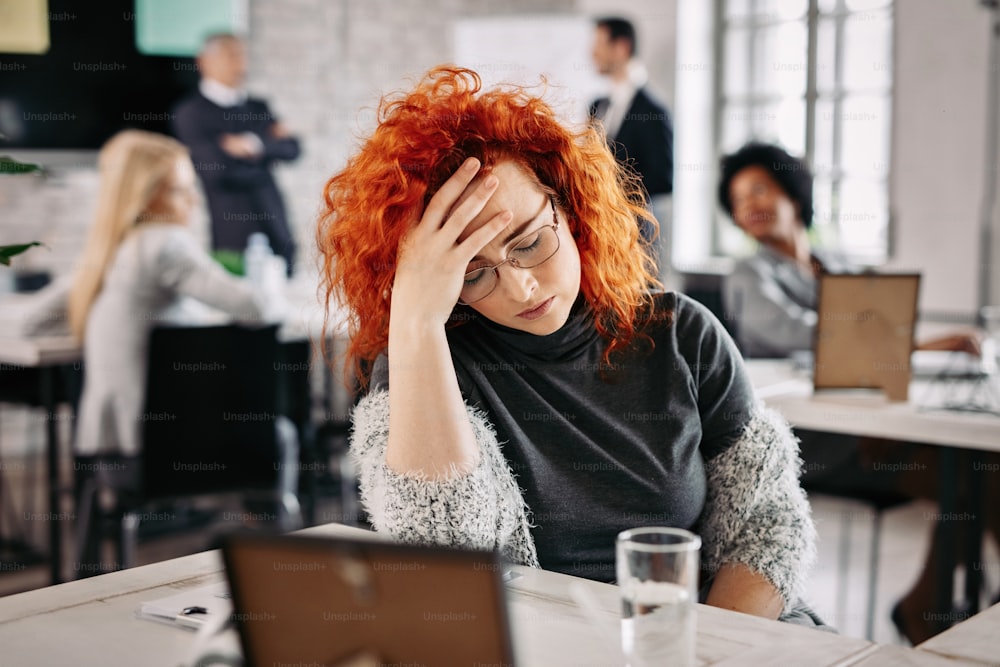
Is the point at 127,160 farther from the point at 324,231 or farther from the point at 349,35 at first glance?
the point at 349,35

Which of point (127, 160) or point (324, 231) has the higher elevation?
point (127, 160)

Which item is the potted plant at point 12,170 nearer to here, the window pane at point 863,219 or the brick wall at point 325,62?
the brick wall at point 325,62

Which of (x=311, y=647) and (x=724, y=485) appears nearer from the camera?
(x=311, y=647)

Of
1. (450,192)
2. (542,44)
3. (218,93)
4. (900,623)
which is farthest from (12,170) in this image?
(542,44)

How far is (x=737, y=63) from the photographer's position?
Result: 647 centimetres

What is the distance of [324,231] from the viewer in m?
1.53

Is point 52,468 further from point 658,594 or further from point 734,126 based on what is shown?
point 734,126

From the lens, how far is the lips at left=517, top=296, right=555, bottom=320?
1.36m

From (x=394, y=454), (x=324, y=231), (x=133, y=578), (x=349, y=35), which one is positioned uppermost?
(x=349, y=35)

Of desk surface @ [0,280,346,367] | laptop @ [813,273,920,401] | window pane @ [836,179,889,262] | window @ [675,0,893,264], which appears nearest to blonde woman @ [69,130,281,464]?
desk surface @ [0,280,346,367]

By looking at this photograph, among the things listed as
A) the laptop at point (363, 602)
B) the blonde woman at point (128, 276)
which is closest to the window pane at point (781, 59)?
the blonde woman at point (128, 276)

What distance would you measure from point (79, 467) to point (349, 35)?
3.90 m

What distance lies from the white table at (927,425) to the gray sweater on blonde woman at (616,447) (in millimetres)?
864

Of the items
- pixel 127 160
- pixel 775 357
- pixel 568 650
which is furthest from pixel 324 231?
pixel 775 357
